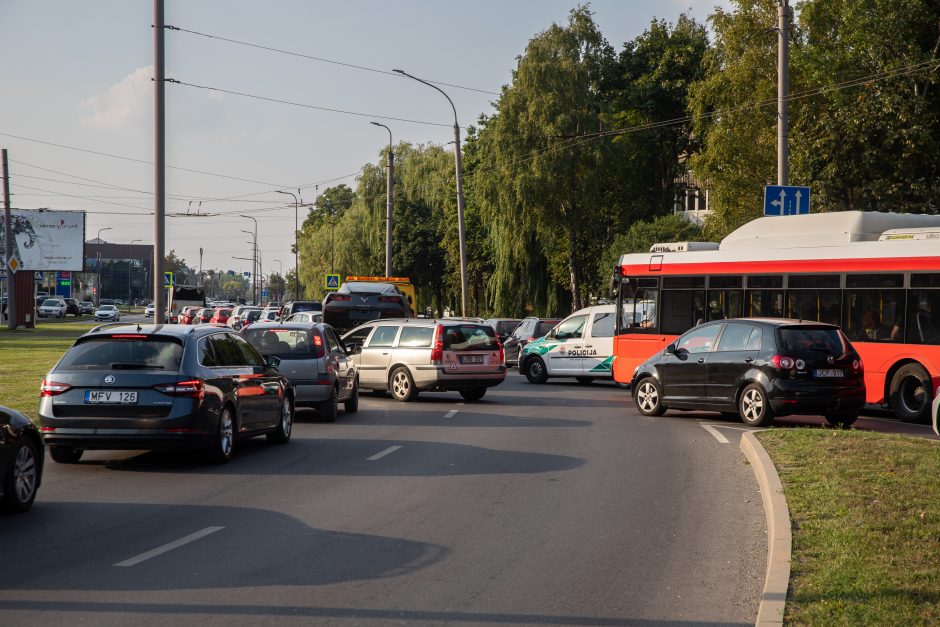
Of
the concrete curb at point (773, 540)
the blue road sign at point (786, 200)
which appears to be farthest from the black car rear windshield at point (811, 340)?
the blue road sign at point (786, 200)

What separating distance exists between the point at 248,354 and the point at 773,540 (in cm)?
Result: 809

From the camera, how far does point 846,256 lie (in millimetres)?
20969

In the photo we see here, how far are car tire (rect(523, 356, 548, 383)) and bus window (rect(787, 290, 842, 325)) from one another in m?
9.99

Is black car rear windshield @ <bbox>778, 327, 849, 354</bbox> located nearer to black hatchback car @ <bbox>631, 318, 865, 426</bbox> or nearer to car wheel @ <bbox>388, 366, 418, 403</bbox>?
black hatchback car @ <bbox>631, 318, 865, 426</bbox>

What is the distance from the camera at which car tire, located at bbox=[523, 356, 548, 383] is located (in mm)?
31078

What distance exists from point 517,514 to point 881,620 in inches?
170

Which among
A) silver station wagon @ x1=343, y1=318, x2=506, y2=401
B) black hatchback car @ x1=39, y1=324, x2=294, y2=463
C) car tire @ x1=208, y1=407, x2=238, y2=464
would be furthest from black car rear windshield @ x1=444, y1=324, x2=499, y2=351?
black hatchback car @ x1=39, y1=324, x2=294, y2=463

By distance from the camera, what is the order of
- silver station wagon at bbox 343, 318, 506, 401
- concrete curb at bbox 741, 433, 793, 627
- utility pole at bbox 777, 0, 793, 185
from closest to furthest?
concrete curb at bbox 741, 433, 793, 627 < silver station wagon at bbox 343, 318, 506, 401 < utility pole at bbox 777, 0, 793, 185

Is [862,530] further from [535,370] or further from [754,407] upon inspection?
[535,370]

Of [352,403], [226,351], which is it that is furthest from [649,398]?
[226,351]

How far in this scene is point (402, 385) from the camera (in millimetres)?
24047

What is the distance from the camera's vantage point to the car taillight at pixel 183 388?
1246cm

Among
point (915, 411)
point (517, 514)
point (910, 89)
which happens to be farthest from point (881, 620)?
point (910, 89)

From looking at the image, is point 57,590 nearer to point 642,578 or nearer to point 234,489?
point 642,578
